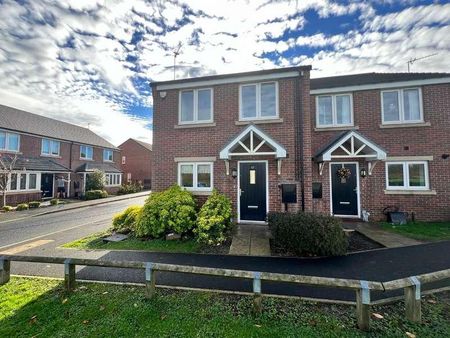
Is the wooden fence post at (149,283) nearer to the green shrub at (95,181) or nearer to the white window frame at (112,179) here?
the green shrub at (95,181)

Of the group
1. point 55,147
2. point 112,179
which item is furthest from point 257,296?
point 112,179

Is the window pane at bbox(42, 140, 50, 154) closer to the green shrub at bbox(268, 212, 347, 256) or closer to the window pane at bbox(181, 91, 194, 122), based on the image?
the window pane at bbox(181, 91, 194, 122)

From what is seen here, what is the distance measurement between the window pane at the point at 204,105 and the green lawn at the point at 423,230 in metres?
9.03

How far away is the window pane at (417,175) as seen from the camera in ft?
33.9

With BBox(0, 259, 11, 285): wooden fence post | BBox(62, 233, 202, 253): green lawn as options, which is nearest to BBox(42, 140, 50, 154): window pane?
BBox(62, 233, 202, 253): green lawn

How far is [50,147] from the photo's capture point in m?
24.6

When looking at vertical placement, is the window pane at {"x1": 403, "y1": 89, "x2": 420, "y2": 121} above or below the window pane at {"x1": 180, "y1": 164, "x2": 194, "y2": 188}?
above

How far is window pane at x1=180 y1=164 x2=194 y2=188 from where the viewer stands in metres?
10.5

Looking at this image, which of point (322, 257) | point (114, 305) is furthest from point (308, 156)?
point (114, 305)

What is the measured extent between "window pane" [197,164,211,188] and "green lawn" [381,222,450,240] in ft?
25.1

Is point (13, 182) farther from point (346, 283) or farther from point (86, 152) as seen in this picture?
point (346, 283)

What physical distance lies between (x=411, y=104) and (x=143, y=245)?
520 inches

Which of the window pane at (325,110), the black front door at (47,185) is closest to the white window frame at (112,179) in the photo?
the black front door at (47,185)

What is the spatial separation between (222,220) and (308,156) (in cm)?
447
